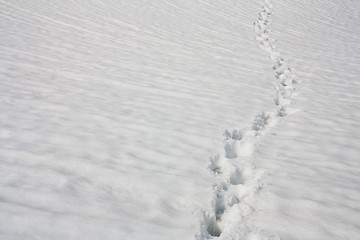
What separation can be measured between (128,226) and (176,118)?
1986 millimetres

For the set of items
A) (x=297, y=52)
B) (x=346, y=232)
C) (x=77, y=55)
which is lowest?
(x=77, y=55)

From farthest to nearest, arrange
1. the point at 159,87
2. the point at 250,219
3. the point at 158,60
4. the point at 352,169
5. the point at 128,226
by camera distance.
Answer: the point at 158,60 → the point at 159,87 → the point at 352,169 → the point at 250,219 → the point at 128,226

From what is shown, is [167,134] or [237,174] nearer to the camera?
[237,174]

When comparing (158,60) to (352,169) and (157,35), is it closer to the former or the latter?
(157,35)

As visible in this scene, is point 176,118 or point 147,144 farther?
point 176,118

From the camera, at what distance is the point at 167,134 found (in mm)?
3604

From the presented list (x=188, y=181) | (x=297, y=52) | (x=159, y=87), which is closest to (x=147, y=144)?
(x=188, y=181)

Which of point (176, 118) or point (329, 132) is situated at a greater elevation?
point (329, 132)

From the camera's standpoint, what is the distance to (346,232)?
2.28 metres

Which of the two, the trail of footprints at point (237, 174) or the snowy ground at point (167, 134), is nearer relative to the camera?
the snowy ground at point (167, 134)

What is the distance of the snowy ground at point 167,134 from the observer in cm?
233

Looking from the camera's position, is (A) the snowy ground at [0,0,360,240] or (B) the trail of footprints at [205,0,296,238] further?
(B) the trail of footprints at [205,0,296,238]

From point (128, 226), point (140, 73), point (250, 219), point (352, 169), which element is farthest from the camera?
point (140, 73)

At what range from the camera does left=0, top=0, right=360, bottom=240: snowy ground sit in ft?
7.63
